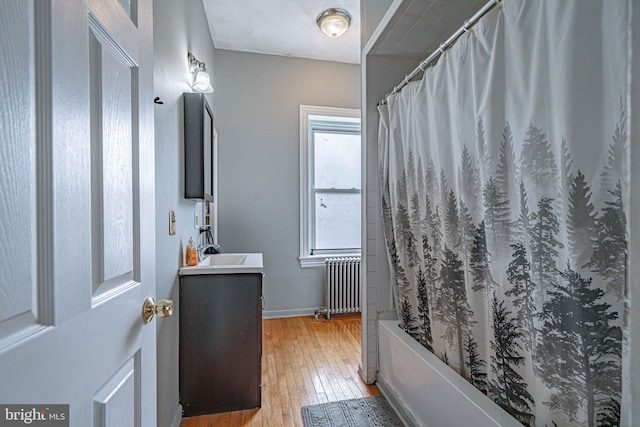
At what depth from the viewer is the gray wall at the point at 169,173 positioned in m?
1.40

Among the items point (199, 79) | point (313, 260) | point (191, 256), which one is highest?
point (199, 79)

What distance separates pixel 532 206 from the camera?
3.10 ft

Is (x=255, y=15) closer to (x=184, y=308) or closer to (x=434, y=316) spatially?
(x=184, y=308)

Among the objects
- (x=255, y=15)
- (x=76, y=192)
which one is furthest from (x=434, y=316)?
(x=255, y=15)

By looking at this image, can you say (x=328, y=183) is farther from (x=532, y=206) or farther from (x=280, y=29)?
(x=532, y=206)

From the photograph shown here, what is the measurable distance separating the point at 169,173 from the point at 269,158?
175 cm

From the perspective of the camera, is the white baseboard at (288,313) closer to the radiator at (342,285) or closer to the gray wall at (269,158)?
the gray wall at (269,158)

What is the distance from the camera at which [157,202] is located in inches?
53.8

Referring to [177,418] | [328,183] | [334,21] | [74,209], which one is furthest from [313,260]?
[74,209]

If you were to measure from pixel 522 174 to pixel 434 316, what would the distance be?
0.84 metres

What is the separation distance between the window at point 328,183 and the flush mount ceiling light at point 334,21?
0.82m

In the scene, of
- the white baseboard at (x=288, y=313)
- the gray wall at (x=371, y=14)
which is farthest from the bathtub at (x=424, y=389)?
the gray wall at (x=371, y=14)

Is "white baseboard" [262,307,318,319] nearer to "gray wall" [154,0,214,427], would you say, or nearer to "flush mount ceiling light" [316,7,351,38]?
"gray wall" [154,0,214,427]

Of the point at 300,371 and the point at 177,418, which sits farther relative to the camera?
the point at 300,371
